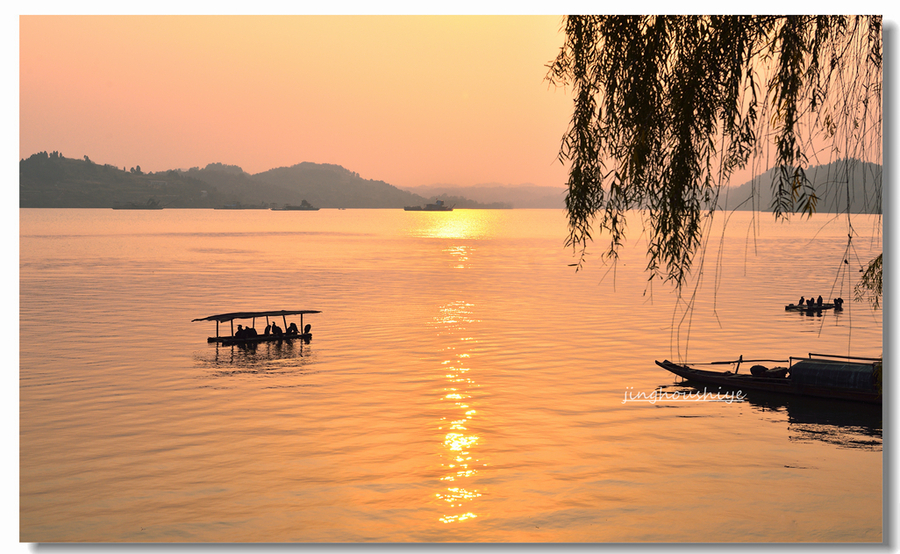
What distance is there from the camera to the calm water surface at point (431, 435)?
1298cm

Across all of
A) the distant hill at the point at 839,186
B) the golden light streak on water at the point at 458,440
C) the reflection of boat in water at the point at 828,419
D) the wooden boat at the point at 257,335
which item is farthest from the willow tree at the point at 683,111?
the wooden boat at the point at 257,335

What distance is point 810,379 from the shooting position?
23375 mm

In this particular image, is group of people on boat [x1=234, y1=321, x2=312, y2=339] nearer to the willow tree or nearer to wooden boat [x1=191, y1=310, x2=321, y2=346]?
wooden boat [x1=191, y1=310, x2=321, y2=346]

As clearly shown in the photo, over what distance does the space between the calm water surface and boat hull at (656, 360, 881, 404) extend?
0.51 m

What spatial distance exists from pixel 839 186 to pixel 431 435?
12.4 m

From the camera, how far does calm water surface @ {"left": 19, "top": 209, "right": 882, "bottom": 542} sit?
42.6 ft

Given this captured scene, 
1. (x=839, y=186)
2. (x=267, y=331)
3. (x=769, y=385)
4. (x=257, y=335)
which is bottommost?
(x=769, y=385)

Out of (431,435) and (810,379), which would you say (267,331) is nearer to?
(431,435)

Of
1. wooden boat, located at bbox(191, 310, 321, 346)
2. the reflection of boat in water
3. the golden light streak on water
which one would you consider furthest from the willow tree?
wooden boat, located at bbox(191, 310, 321, 346)

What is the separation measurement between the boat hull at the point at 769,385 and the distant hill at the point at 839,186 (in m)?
14.6

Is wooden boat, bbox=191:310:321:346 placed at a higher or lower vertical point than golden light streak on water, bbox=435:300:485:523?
higher

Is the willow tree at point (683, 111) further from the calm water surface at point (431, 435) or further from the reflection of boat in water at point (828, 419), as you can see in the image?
the reflection of boat in water at point (828, 419)

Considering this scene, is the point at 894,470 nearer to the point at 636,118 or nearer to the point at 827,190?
the point at 827,190

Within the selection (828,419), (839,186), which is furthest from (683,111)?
(828,419)
